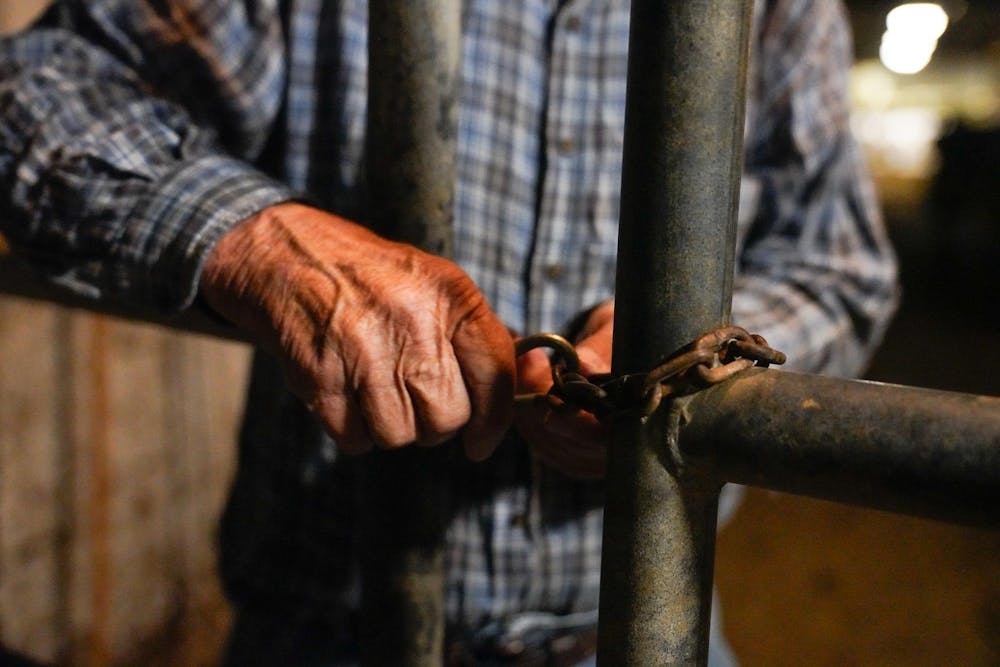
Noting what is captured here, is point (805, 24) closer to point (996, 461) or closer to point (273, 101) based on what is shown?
point (273, 101)

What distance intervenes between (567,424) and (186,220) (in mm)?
335

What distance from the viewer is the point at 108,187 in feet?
2.56

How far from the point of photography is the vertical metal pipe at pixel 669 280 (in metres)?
0.41

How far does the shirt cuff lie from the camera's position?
68cm

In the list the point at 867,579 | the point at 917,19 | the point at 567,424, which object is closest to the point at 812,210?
the point at 567,424

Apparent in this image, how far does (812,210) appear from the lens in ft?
3.78

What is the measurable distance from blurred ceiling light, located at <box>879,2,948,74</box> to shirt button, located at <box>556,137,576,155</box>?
17.3ft

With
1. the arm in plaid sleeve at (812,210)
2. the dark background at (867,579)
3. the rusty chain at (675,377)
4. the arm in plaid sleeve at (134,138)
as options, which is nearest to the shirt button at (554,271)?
the arm in plaid sleeve at (812,210)

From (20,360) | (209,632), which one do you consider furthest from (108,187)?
(209,632)

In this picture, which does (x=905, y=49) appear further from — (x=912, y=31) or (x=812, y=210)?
(x=812, y=210)

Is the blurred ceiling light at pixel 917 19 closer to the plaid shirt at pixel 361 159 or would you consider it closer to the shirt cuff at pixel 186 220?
the plaid shirt at pixel 361 159

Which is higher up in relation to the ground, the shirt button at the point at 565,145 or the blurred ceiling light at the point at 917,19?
the blurred ceiling light at the point at 917,19

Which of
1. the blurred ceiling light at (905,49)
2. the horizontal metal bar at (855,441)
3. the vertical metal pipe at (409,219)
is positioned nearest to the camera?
the horizontal metal bar at (855,441)

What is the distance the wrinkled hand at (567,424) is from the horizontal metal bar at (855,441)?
0.53 feet
